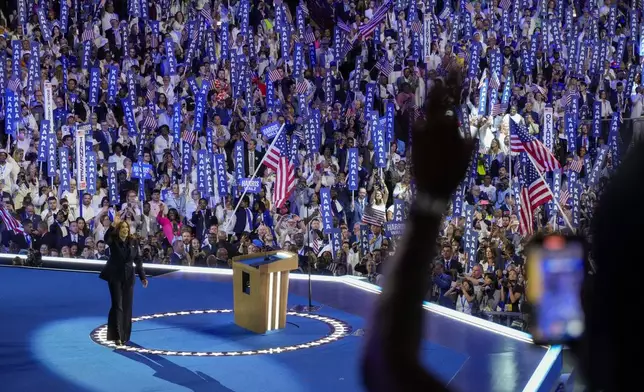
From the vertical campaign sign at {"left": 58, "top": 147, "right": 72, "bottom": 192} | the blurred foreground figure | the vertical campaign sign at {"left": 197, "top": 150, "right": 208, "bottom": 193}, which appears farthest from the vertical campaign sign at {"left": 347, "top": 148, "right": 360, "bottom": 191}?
the blurred foreground figure

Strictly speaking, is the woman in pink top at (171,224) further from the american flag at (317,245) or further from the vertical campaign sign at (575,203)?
the vertical campaign sign at (575,203)

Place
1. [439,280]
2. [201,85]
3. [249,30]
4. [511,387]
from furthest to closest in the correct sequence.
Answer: [249,30] < [201,85] < [439,280] < [511,387]

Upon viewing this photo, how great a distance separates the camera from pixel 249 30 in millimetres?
19859

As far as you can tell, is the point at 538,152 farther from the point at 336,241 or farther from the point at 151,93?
the point at 151,93

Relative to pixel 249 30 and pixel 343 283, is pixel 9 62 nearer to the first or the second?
pixel 249 30

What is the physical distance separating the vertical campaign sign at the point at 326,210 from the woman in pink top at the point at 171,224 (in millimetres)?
2495

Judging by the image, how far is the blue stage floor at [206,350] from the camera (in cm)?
794

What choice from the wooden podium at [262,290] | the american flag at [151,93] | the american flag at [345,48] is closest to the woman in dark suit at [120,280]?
the wooden podium at [262,290]

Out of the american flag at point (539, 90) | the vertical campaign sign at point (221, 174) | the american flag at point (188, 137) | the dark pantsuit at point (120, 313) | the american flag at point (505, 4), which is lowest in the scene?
the dark pantsuit at point (120, 313)

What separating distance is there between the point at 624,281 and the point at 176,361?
793cm

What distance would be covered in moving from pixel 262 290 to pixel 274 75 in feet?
32.1

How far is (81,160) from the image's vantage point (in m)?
16.1

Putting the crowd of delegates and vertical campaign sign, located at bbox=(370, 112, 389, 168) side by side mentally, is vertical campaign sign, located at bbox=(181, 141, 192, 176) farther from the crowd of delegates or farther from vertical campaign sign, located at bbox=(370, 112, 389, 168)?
vertical campaign sign, located at bbox=(370, 112, 389, 168)

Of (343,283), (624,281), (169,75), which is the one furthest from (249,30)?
(624,281)
